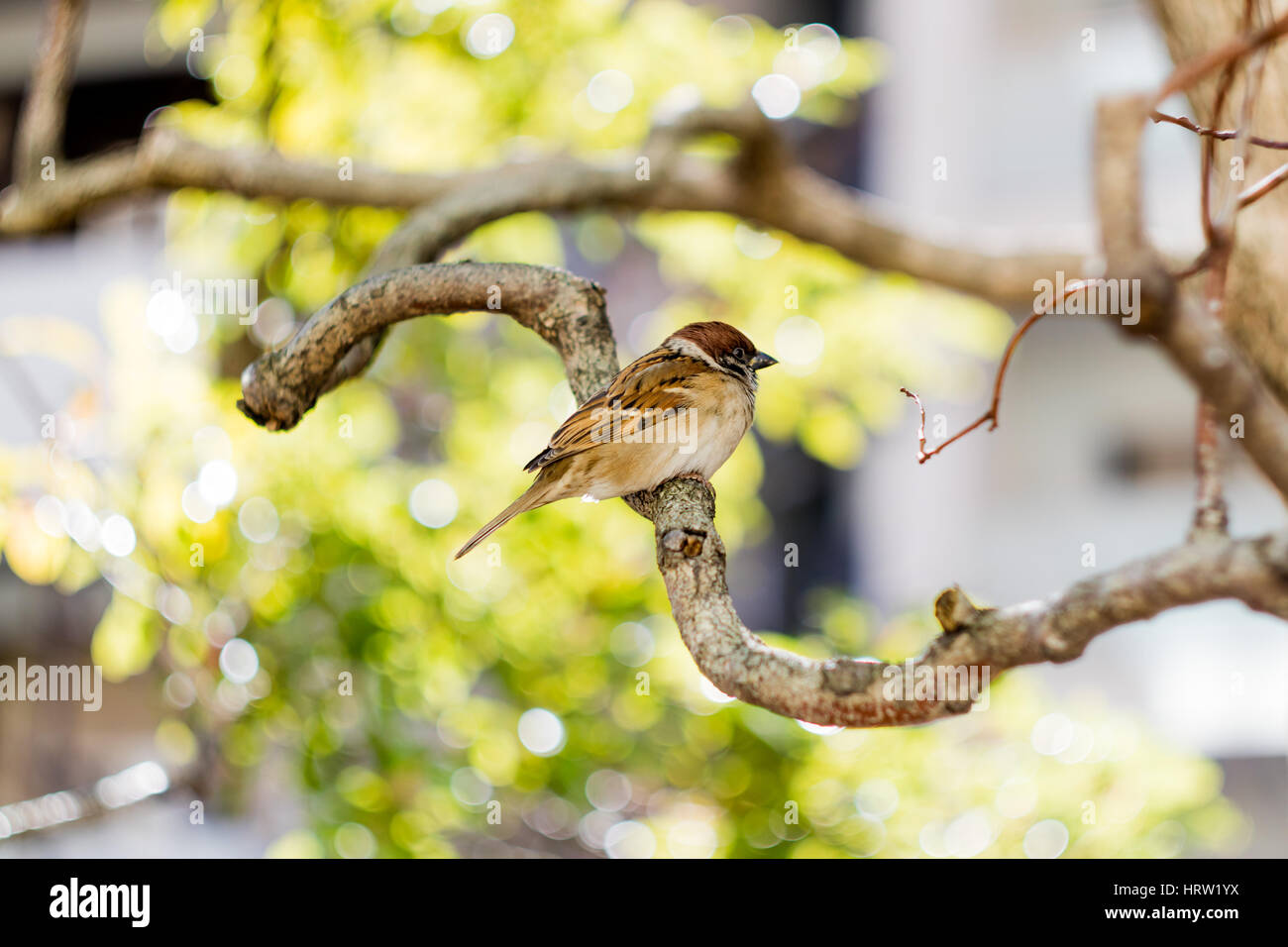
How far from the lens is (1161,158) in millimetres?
6566

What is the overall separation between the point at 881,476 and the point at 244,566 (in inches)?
214

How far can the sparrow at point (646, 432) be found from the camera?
1.58 metres

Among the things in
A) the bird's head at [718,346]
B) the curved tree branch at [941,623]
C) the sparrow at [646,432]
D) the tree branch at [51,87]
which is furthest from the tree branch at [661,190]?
the curved tree branch at [941,623]

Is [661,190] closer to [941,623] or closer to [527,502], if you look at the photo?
[527,502]

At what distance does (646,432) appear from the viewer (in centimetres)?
160

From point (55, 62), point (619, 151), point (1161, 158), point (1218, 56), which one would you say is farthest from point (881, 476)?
point (1218, 56)

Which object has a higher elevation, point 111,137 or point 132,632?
point 111,137

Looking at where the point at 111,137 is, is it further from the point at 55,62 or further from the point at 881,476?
the point at 881,476

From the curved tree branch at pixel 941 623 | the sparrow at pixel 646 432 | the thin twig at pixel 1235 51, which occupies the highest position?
the thin twig at pixel 1235 51

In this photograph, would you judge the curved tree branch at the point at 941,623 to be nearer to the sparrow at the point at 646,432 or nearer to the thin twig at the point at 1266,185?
the sparrow at the point at 646,432

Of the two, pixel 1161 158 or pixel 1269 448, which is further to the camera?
pixel 1161 158

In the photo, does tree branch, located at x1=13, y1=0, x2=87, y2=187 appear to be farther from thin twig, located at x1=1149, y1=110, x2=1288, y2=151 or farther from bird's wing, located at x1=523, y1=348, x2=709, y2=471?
thin twig, located at x1=1149, y1=110, x2=1288, y2=151

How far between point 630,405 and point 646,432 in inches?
1.9

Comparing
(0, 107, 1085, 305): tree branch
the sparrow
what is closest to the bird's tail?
the sparrow
